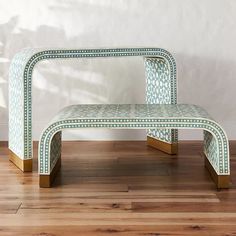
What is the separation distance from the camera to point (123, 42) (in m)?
3.38

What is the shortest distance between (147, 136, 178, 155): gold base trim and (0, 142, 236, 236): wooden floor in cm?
5

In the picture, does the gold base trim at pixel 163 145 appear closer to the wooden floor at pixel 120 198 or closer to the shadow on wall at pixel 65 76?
the wooden floor at pixel 120 198

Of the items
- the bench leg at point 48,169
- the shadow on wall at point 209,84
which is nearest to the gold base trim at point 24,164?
the bench leg at point 48,169

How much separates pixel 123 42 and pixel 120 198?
1.49 metres

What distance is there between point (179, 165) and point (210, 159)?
0.91 feet

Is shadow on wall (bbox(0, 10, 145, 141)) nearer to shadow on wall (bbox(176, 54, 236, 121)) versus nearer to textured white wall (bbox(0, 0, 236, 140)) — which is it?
textured white wall (bbox(0, 0, 236, 140))

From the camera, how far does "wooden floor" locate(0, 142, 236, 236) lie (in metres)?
1.81

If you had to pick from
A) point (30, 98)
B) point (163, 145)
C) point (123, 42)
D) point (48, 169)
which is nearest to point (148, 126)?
point (48, 169)

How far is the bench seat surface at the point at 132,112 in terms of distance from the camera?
233 cm

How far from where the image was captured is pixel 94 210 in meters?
2.00

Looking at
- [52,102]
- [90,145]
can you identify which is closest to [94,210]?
[90,145]

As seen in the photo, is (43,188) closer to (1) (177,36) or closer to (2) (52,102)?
(2) (52,102)

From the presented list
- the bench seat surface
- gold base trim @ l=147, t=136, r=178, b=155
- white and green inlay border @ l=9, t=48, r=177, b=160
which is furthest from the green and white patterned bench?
gold base trim @ l=147, t=136, r=178, b=155

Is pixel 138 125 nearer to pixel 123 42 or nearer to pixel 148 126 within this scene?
pixel 148 126
